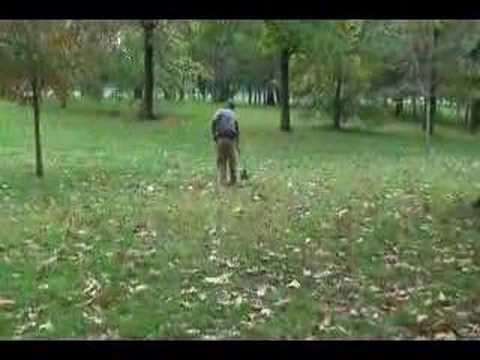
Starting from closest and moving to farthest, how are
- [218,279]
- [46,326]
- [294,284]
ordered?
[46,326] < [294,284] < [218,279]

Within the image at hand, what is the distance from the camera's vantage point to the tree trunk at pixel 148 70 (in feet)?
127

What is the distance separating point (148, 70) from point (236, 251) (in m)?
30.6

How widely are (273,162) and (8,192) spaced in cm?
953

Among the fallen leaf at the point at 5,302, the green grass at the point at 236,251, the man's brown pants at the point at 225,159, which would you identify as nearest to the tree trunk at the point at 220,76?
the green grass at the point at 236,251

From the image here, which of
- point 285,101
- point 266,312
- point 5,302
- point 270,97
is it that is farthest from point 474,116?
point 270,97

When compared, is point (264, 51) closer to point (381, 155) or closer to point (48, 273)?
point (381, 155)

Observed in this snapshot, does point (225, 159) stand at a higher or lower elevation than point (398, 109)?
higher

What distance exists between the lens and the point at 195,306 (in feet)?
25.8

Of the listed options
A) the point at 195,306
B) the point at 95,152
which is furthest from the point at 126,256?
the point at 95,152

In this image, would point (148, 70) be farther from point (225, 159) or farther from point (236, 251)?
point (236, 251)

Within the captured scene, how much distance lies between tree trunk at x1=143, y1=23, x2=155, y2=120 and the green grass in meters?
17.6

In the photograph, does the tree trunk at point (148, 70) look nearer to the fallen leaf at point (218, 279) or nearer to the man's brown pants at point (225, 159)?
the man's brown pants at point (225, 159)

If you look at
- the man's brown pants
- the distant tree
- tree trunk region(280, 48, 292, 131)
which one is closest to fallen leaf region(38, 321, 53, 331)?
the man's brown pants

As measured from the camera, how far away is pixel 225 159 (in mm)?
16219
